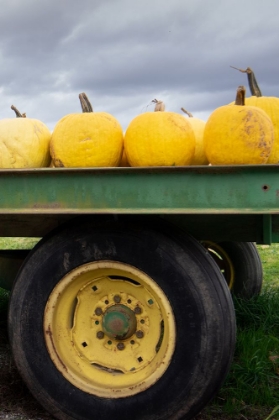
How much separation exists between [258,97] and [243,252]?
1.83 m

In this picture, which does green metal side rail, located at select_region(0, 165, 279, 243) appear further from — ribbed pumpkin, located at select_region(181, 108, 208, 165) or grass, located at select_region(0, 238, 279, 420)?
grass, located at select_region(0, 238, 279, 420)

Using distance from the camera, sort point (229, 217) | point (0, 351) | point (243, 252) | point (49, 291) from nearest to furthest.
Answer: point (49, 291) < point (229, 217) < point (0, 351) < point (243, 252)

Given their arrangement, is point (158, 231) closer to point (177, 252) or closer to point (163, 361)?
point (177, 252)

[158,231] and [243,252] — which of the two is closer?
[158,231]

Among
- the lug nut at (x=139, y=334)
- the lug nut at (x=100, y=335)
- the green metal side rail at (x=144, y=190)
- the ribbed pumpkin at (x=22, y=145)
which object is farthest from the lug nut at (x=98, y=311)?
the ribbed pumpkin at (x=22, y=145)

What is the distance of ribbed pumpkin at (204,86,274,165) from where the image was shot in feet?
9.60

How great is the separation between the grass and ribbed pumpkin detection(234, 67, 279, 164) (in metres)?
1.33

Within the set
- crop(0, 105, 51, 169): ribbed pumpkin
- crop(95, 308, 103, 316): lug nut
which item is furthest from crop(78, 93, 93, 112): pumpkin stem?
crop(95, 308, 103, 316): lug nut

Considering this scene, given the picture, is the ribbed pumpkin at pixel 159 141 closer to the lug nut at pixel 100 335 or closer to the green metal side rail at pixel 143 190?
the green metal side rail at pixel 143 190

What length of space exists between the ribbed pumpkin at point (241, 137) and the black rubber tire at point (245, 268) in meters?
2.07

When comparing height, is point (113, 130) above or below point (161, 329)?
above

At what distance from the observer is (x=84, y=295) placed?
3.12 m

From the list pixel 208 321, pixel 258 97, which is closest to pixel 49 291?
pixel 208 321

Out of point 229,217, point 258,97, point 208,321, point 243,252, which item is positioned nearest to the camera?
point 208,321
